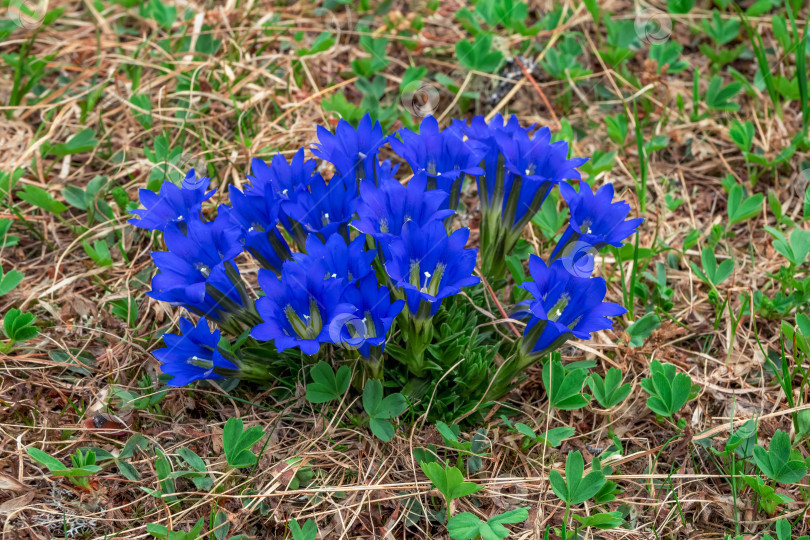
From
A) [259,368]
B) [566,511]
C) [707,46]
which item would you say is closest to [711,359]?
[566,511]

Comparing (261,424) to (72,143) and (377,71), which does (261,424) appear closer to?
(72,143)

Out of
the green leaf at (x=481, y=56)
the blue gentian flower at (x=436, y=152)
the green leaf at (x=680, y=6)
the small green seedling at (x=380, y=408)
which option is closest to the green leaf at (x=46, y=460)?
the small green seedling at (x=380, y=408)

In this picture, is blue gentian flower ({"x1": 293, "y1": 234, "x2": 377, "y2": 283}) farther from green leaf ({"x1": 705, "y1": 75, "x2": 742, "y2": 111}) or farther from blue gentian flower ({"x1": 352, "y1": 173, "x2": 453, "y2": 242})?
green leaf ({"x1": 705, "y1": 75, "x2": 742, "y2": 111})

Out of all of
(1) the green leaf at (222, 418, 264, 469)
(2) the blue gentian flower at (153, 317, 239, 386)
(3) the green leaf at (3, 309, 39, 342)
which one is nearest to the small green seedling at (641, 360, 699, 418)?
(1) the green leaf at (222, 418, 264, 469)

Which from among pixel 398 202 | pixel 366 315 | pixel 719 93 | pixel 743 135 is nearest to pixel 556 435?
pixel 366 315

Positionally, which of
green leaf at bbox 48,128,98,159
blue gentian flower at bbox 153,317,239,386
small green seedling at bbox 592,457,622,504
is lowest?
small green seedling at bbox 592,457,622,504

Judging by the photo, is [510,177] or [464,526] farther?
[510,177]

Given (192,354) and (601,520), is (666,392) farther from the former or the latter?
(192,354)
